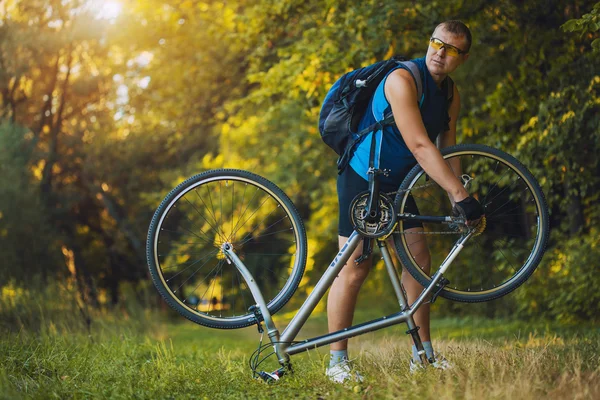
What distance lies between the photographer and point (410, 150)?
12.6ft

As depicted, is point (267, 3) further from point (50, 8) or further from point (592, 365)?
point (50, 8)

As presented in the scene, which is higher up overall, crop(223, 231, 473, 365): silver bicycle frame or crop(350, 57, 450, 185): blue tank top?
crop(350, 57, 450, 185): blue tank top

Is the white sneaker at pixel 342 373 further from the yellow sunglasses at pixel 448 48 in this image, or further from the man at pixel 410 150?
the yellow sunglasses at pixel 448 48

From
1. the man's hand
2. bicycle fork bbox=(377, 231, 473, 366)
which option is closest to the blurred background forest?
the man's hand

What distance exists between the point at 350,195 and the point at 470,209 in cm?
67

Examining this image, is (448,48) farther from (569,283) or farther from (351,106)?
(569,283)

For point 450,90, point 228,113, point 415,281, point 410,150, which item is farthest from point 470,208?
point 228,113

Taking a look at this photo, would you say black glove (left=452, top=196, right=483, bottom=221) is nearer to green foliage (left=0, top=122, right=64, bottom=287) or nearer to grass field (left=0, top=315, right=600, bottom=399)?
grass field (left=0, top=315, right=600, bottom=399)

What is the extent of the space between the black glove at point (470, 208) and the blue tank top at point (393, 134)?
0.43 m

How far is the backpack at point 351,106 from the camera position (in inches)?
158

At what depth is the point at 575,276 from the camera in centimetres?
852

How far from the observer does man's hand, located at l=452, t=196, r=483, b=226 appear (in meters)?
3.73

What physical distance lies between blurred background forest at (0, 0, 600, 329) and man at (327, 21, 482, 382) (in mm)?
1223

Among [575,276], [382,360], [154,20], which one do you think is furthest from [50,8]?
[382,360]
